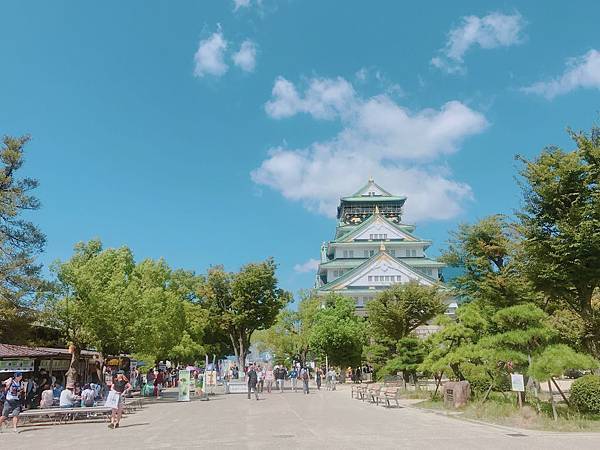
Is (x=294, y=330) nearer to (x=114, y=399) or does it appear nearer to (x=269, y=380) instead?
(x=269, y=380)

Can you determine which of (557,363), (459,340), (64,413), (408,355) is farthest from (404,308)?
(64,413)

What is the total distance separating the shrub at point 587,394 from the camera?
15.2m

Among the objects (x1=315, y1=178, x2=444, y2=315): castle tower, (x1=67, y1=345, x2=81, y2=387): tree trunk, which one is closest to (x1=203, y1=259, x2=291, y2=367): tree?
(x1=315, y1=178, x2=444, y2=315): castle tower

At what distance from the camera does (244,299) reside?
43688 mm

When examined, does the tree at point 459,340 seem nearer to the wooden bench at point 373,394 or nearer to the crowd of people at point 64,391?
the wooden bench at point 373,394

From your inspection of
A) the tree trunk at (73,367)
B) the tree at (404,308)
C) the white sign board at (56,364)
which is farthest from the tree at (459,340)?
the white sign board at (56,364)

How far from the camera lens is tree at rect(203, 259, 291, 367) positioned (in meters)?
43.8

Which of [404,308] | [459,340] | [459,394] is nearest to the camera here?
[459,394]

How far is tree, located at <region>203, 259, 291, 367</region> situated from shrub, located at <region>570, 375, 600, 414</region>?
99.1 feet

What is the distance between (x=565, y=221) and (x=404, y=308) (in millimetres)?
19717

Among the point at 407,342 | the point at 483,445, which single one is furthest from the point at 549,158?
the point at 407,342

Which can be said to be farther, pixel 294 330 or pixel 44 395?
pixel 294 330

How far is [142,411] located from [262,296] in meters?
21.9

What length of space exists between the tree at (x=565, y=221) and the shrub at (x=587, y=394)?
291cm
